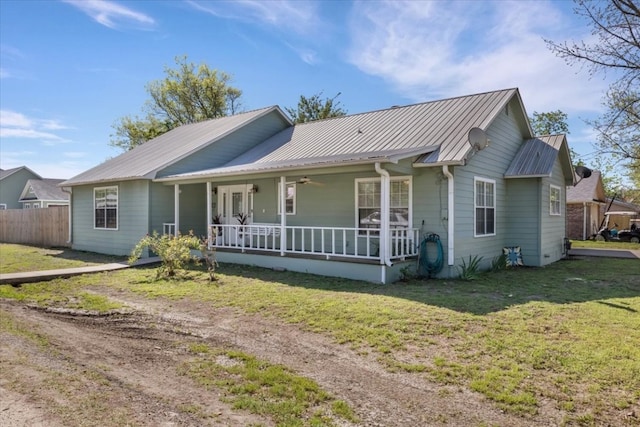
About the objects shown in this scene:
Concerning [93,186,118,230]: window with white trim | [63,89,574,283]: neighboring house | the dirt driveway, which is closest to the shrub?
[63,89,574,283]: neighboring house

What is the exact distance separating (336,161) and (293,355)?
571 centimetres

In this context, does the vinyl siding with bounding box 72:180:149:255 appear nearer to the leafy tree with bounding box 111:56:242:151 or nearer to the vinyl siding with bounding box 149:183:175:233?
the vinyl siding with bounding box 149:183:175:233

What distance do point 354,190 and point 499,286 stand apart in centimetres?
466

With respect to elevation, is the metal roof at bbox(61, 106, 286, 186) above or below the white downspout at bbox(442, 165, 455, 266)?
above

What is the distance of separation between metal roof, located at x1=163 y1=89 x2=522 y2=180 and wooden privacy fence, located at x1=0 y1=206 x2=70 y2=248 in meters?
9.16

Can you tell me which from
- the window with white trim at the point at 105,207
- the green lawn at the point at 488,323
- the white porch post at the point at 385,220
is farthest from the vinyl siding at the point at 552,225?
the window with white trim at the point at 105,207

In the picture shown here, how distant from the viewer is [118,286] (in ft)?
31.9

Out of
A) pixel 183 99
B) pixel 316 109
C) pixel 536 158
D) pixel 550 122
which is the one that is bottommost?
pixel 536 158

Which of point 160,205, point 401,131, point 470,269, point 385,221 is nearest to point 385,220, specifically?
point 385,221

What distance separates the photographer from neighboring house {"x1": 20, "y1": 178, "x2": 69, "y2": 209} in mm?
34938

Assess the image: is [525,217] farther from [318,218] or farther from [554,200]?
[318,218]

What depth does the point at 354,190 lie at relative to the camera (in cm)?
1199

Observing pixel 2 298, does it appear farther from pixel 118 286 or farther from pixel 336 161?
pixel 336 161

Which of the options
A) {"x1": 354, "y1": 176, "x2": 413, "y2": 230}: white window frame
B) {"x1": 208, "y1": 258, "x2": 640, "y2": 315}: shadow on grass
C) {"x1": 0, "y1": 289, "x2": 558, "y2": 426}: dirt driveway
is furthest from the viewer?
{"x1": 354, "y1": 176, "x2": 413, "y2": 230}: white window frame
